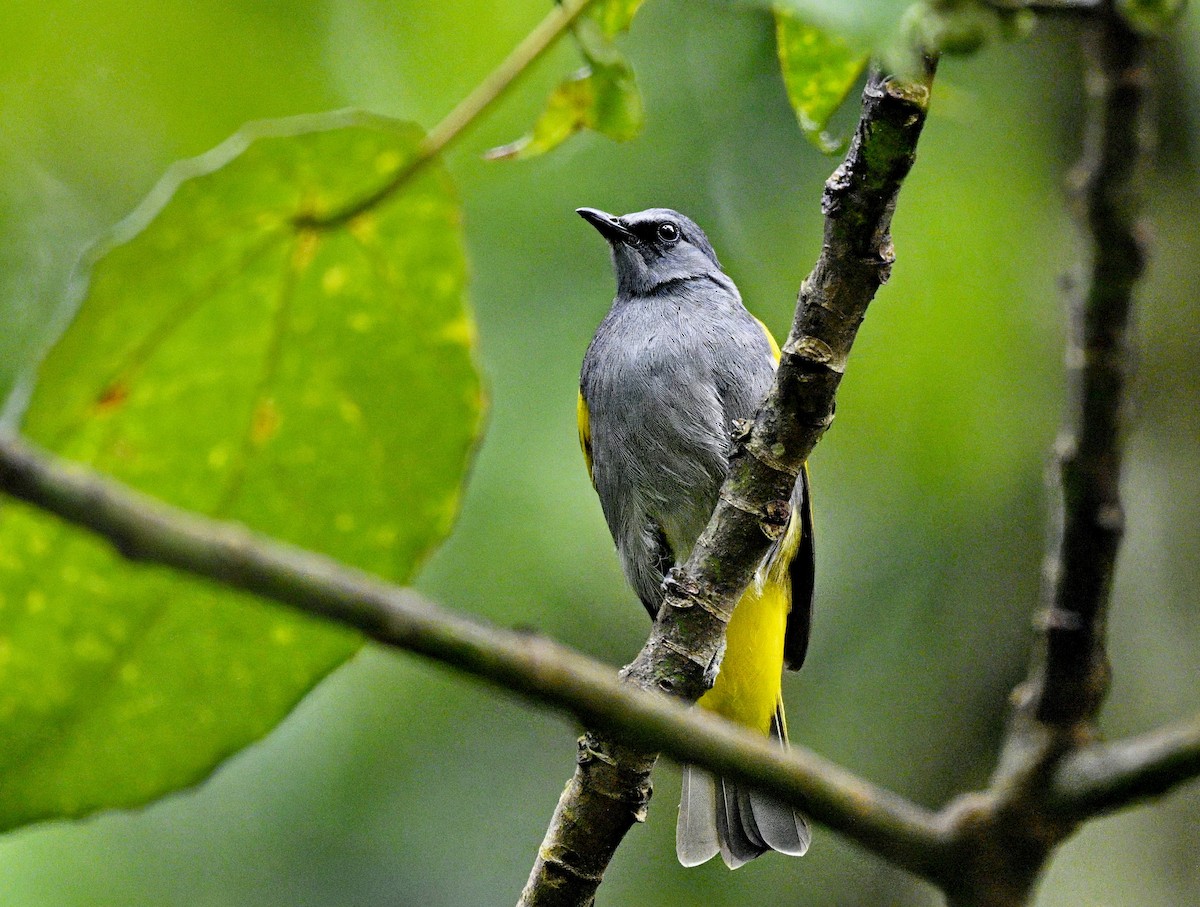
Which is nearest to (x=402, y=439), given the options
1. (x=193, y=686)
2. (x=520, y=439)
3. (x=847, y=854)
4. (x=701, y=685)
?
(x=193, y=686)

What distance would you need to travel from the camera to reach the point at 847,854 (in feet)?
22.4

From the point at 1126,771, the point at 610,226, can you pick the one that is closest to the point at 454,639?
the point at 1126,771

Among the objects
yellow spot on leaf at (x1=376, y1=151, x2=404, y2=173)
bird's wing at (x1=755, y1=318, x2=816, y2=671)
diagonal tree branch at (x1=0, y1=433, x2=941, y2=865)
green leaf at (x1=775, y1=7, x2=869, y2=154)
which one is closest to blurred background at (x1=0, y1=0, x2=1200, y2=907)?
bird's wing at (x1=755, y1=318, x2=816, y2=671)

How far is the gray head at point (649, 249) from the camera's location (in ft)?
15.4

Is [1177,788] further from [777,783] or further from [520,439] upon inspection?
[520,439]

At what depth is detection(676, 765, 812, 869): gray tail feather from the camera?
421cm

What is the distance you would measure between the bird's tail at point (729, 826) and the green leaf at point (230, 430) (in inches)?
94.9

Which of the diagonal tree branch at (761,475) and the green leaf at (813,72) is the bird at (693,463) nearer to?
the diagonal tree branch at (761,475)

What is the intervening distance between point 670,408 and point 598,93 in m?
2.14

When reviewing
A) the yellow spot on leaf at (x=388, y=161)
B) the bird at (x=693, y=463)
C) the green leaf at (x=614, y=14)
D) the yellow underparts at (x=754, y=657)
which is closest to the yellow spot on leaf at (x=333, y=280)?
the yellow spot on leaf at (x=388, y=161)

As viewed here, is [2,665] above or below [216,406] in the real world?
below

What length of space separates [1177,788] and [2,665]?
160cm

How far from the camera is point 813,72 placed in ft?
5.92

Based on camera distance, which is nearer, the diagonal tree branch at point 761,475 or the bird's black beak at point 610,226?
the diagonal tree branch at point 761,475
